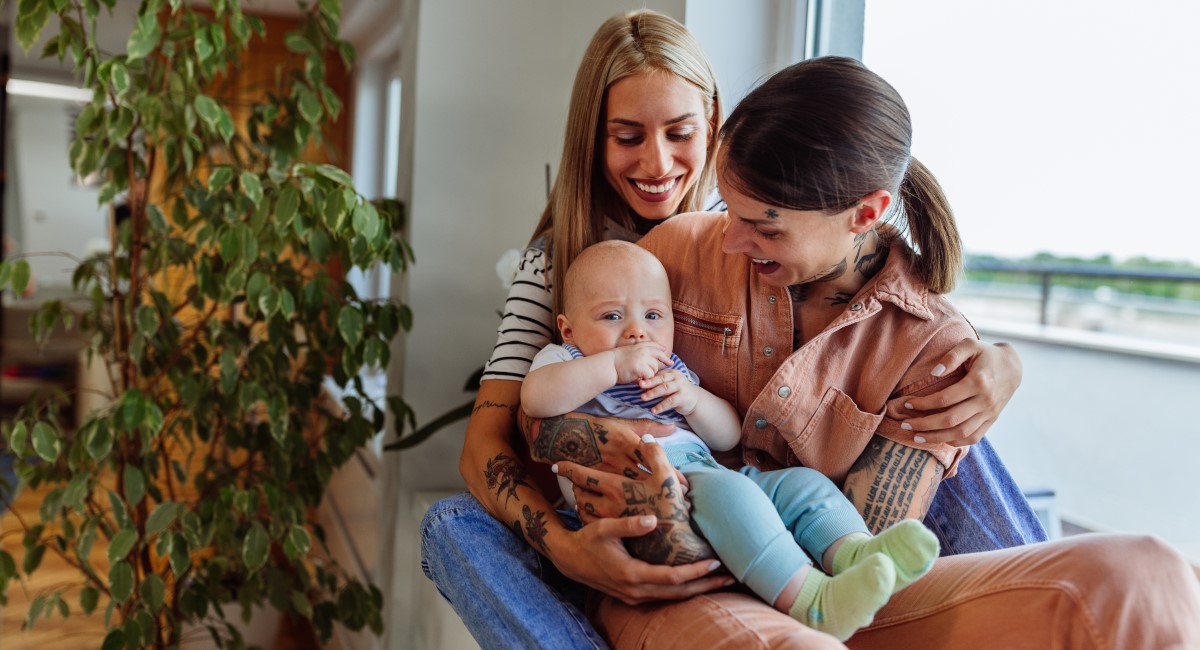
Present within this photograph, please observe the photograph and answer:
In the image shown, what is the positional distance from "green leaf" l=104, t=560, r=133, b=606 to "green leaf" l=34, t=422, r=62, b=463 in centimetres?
27

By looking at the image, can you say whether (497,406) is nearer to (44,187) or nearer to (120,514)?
(120,514)

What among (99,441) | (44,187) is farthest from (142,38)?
(44,187)

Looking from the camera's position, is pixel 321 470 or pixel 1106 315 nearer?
pixel 321 470

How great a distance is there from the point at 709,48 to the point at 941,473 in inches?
46.8

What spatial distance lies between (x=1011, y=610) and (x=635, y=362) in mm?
526

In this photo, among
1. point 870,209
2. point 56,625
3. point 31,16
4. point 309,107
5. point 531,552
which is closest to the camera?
point 870,209

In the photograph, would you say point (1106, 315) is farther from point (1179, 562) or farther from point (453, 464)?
point (1179, 562)

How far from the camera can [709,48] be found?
203 cm

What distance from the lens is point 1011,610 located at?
982mm

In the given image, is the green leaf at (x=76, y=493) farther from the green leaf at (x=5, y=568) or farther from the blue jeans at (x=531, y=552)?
the blue jeans at (x=531, y=552)

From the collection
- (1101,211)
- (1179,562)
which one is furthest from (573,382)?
(1101,211)

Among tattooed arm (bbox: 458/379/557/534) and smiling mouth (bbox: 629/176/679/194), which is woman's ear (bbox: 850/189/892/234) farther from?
tattooed arm (bbox: 458/379/557/534)

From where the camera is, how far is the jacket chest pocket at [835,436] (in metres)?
1.20

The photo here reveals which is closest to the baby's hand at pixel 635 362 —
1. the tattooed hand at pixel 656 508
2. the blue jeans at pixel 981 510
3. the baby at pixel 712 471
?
the baby at pixel 712 471
